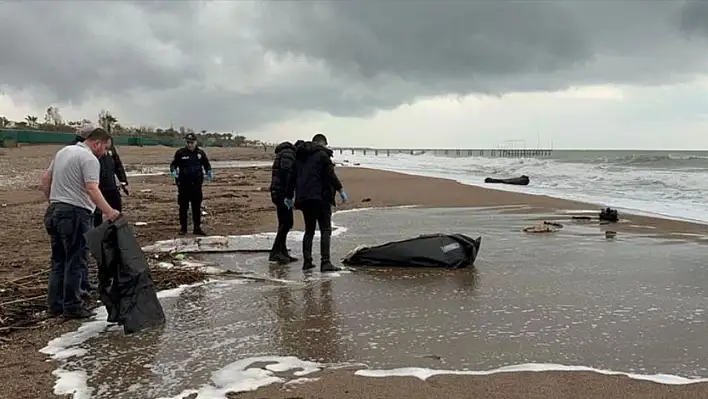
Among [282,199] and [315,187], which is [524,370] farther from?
[282,199]

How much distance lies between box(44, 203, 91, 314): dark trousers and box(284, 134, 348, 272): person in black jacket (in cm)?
292

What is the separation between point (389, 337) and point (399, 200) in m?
14.2

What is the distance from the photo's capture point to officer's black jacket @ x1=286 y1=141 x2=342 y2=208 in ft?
26.7

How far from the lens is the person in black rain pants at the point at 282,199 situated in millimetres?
8688

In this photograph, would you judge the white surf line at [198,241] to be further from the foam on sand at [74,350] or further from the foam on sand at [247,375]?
the foam on sand at [247,375]

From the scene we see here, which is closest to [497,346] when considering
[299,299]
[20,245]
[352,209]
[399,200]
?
[299,299]

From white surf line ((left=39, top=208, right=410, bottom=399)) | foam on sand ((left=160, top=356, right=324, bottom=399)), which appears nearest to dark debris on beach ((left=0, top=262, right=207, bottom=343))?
white surf line ((left=39, top=208, right=410, bottom=399))

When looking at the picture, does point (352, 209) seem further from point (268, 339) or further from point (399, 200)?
point (268, 339)

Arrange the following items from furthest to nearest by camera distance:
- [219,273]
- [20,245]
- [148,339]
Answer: [20,245] < [219,273] < [148,339]

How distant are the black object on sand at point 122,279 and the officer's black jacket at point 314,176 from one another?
293 cm

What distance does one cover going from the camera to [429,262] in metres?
8.14

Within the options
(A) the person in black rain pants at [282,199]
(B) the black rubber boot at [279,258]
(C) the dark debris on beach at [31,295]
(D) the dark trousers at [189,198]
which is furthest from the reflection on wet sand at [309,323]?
(D) the dark trousers at [189,198]

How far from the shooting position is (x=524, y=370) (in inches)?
173

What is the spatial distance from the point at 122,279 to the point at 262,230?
21.1 ft
